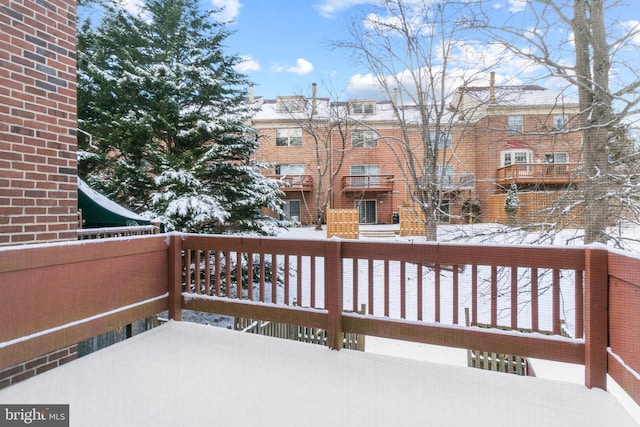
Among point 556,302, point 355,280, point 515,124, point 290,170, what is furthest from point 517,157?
point 290,170

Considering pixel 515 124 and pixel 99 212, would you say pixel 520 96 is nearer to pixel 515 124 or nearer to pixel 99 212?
pixel 515 124

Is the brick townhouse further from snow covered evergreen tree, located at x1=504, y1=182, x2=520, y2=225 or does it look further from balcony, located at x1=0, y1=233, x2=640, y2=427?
balcony, located at x1=0, y1=233, x2=640, y2=427

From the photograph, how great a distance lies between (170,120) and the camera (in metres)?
5.48

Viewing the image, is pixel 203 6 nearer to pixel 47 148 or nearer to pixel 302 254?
pixel 47 148

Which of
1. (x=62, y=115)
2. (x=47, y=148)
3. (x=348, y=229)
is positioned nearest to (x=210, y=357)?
(x=47, y=148)

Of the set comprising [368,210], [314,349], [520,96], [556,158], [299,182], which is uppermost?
[520,96]

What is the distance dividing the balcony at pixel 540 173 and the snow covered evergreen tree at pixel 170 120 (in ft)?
11.8

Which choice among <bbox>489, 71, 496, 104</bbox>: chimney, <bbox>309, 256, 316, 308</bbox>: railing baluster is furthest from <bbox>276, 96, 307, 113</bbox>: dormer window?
<bbox>309, 256, 316, 308</bbox>: railing baluster

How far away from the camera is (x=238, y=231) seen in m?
5.66

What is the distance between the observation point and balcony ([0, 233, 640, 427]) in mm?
1369

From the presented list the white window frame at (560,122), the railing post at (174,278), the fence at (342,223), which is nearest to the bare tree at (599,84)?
the white window frame at (560,122)

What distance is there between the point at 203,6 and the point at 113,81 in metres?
2.19

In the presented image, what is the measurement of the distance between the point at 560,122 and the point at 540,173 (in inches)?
25.2

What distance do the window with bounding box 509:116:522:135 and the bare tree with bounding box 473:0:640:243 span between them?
2.10ft
